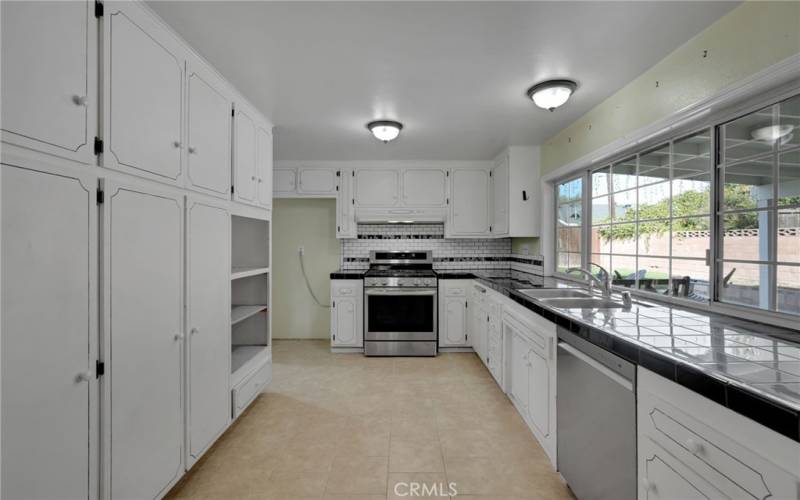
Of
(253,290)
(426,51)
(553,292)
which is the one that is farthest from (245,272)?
(553,292)

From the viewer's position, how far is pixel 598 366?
58.2 inches

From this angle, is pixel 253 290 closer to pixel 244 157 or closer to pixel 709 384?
pixel 244 157

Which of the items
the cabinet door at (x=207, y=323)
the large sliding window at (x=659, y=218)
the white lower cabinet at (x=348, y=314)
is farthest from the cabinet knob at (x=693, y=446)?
the white lower cabinet at (x=348, y=314)

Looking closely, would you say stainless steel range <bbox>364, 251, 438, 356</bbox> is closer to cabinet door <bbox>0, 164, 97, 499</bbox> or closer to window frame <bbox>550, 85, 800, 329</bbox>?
window frame <bbox>550, 85, 800, 329</bbox>

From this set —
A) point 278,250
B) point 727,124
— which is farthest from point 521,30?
point 278,250

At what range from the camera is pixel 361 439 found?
2326 mm

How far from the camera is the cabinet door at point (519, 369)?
7.70ft

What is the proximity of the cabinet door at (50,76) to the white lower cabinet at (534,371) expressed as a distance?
2.23 m

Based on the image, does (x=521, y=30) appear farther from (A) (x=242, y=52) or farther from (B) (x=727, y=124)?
(A) (x=242, y=52)

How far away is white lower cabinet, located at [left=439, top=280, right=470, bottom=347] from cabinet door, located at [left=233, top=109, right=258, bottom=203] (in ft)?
7.90

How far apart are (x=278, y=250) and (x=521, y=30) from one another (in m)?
3.93

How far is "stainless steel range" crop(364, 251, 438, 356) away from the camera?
4051 mm

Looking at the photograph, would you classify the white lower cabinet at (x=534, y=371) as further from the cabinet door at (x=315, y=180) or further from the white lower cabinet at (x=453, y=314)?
the cabinet door at (x=315, y=180)

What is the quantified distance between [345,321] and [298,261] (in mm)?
1179
